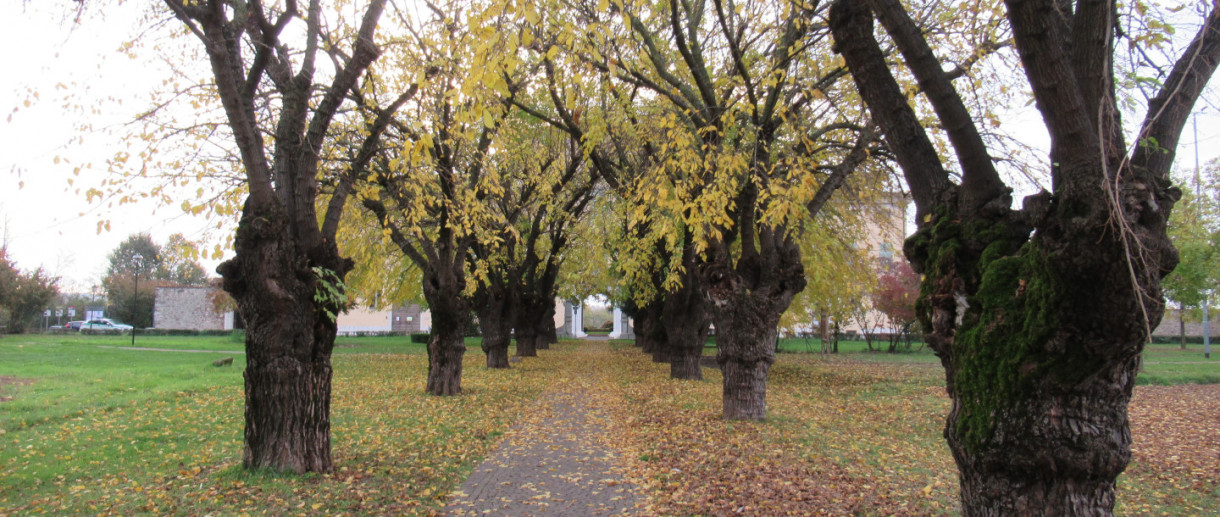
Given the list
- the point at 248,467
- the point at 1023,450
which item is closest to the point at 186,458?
the point at 248,467

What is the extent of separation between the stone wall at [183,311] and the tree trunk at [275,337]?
199ft

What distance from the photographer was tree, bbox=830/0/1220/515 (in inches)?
110

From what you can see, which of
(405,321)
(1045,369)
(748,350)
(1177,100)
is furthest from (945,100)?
(405,321)

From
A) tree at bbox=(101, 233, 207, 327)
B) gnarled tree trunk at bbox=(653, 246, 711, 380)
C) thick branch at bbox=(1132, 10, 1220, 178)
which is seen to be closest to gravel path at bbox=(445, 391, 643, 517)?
thick branch at bbox=(1132, 10, 1220, 178)

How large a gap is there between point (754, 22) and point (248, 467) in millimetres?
8490

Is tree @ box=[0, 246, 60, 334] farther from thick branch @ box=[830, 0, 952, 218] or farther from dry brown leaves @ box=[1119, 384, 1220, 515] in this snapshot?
dry brown leaves @ box=[1119, 384, 1220, 515]

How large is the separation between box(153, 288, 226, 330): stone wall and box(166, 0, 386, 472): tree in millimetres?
60635

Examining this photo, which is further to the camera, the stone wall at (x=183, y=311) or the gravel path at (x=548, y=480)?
the stone wall at (x=183, y=311)

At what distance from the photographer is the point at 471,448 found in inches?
306

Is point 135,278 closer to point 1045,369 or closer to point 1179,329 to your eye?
point 1045,369

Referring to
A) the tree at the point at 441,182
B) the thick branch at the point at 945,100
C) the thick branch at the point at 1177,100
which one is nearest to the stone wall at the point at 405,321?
the tree at the point at 441,182

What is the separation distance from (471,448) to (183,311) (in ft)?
206

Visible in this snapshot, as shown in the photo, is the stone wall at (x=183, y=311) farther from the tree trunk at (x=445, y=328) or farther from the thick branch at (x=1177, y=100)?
the thick branch at (x=1177, y=100)

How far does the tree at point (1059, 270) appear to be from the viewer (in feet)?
9.14
